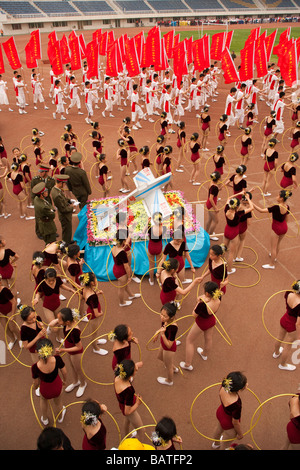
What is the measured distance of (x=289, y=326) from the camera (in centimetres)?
538

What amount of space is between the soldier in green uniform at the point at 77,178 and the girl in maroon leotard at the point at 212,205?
3.41 m

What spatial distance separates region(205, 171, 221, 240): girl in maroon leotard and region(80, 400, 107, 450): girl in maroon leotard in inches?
213

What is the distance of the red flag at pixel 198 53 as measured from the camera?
50.8ft

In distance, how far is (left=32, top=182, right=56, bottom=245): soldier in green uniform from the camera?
740 centimetres

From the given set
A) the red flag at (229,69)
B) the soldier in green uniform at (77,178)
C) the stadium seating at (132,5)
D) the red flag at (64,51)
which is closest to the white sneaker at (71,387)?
the soldier in green uniform at (77,178)

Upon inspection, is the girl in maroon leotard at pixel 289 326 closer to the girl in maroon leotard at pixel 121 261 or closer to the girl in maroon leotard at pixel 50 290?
the girl in maroon leotard at pixel 121 261

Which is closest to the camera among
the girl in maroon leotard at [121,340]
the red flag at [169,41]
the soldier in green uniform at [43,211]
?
the girl in maroon leotard at [121,340]

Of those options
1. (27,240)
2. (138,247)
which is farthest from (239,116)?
(27,240)

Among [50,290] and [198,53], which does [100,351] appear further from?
[198,53]

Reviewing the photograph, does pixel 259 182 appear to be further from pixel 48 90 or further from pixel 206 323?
pixel 48 90

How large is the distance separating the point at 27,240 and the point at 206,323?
5.87 metres

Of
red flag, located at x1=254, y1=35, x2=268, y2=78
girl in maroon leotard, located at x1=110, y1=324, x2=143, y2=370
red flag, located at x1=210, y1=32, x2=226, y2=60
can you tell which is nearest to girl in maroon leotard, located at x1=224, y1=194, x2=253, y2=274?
girl in maroon leotard, located at x1=110, y1=324, x2=143, y2=370

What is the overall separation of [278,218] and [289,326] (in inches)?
105

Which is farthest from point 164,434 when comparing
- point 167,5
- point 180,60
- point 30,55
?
point 167,5
